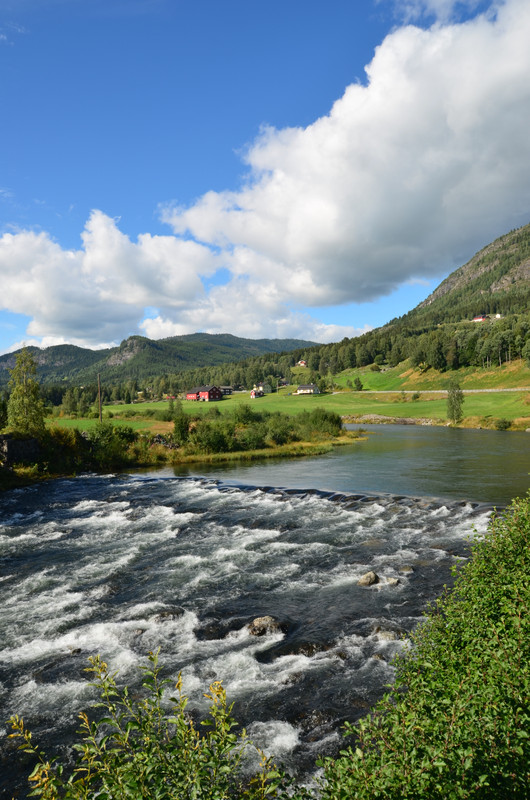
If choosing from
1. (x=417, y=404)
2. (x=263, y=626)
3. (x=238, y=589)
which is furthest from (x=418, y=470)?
(x=417, y=404)

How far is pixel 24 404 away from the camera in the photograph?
57.3m

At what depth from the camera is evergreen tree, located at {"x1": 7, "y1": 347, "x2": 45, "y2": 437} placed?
5653cm

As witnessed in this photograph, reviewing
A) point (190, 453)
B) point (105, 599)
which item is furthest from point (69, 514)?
point (190, 453)

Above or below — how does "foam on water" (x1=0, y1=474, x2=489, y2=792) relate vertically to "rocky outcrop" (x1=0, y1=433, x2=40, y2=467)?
below

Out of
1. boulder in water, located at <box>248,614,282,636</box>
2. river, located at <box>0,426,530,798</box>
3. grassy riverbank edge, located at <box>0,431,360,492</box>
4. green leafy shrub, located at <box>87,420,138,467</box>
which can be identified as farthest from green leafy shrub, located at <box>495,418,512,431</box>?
boulder in water, located at <box>248,614,282,636</box>

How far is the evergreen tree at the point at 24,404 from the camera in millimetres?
56531

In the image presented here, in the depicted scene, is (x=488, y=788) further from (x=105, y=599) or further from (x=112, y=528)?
(x=112, y=528)

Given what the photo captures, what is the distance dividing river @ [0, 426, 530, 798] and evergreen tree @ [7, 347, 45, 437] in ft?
49.6

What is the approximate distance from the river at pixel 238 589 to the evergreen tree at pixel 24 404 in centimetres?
1512

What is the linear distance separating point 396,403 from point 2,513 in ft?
429

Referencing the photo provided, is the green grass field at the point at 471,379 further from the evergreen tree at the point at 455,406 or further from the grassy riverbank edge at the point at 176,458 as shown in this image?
the grassy riverbank edge at the point at 176,458

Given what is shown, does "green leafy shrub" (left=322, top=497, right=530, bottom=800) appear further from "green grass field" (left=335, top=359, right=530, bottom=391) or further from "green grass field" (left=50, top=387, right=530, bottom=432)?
"green grass field" (left=335, top=359, right=530, bottom=391)

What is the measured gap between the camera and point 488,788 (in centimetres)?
495

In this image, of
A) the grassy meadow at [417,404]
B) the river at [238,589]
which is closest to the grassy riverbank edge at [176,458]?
the river at [238,589]
